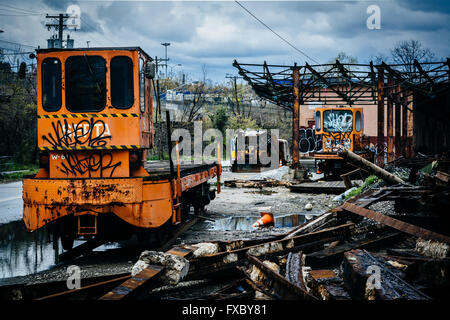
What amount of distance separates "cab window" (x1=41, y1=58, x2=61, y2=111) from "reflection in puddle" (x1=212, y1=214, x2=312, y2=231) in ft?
13.7

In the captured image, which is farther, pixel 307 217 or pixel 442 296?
pixel 307 217

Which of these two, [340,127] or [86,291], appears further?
[340,127]

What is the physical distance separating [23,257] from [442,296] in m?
6.19

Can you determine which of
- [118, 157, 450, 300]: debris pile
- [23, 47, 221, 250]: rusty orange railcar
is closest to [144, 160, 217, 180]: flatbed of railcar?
[23, 47, 221, 250]: rusty orange railcar

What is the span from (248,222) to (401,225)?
481 centimetres

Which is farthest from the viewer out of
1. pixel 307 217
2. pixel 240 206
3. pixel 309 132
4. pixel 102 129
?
pixel 309 132

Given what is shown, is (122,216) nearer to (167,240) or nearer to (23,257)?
(167,240)

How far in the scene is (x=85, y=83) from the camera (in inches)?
255

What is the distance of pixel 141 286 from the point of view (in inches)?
143

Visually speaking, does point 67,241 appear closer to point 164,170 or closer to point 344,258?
point 164,170

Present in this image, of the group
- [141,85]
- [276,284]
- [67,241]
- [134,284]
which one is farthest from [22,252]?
[276,284]

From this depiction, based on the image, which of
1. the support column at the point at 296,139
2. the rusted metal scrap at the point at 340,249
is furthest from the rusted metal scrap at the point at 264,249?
the support column at the point at 296,139
